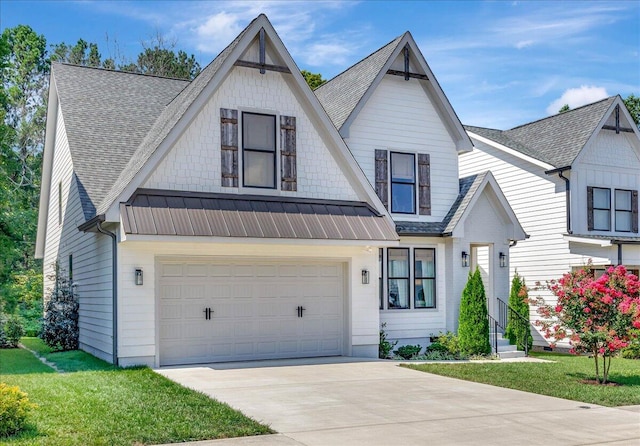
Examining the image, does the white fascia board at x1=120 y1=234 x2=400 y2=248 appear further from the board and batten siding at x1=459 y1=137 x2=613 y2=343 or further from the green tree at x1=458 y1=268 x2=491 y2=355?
the board and batten siding at x1=459 y1=137 x2=613 y2=343

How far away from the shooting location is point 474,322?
734 inches

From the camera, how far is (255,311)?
16.5 m

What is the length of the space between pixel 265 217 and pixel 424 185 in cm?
636

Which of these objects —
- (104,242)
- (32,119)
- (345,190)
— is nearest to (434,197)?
(345,190)

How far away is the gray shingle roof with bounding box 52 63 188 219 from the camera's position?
57.5 feet

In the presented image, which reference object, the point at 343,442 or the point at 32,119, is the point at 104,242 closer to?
the point at 343,442

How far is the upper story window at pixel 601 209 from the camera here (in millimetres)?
24219

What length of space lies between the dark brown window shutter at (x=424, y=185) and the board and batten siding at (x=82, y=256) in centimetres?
909

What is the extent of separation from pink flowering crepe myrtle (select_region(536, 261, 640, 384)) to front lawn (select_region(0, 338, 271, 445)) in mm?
7625

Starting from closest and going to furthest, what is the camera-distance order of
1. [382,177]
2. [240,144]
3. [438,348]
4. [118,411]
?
[118,411] < [240,144] < [438,348] < [382,177]

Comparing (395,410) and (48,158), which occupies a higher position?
(48,158)

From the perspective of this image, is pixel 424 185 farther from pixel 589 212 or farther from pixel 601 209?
pixel 601 209

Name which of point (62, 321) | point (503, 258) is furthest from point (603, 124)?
point (62, 321)

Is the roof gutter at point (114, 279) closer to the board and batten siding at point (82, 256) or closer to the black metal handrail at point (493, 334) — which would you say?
the board and batten siding at point (82, 256)
